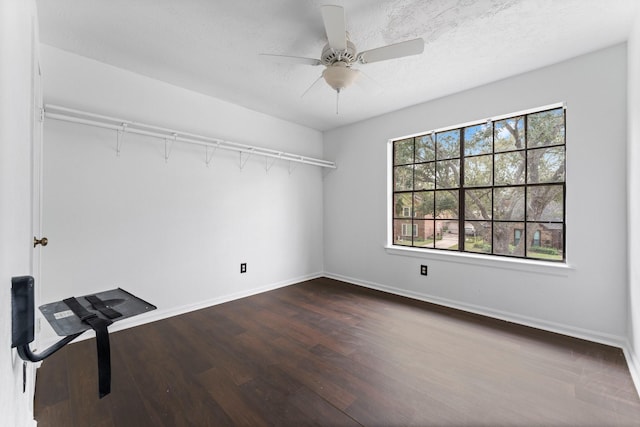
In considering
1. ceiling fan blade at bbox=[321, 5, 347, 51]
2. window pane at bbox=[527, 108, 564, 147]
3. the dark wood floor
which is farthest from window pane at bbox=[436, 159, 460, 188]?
ceiling fan blade at bbox=[321, 5, 347, 51]

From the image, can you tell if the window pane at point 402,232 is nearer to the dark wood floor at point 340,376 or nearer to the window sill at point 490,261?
the window sill at point 490,261

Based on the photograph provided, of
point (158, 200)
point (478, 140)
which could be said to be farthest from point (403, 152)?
point (158, 200)

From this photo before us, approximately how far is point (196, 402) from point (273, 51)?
2.67 m

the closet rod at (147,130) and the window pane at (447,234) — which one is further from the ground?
the closet rod at (147,130)

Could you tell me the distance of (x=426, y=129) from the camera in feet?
11.7

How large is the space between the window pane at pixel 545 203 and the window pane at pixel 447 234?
768 mm

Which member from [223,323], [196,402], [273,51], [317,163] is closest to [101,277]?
[223,323]

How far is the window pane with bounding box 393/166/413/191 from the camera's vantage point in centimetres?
387

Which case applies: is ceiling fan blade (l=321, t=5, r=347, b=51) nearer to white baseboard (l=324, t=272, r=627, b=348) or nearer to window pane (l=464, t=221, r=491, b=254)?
window pane (l=464, t=221, r=491, b=254)

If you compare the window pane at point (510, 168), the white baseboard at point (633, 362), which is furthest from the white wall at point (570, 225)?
the window pane at point (510, 168)

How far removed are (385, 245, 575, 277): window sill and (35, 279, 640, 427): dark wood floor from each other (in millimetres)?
577

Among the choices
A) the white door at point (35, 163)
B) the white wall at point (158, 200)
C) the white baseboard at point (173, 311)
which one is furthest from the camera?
the white baseboard at point (173, 311)

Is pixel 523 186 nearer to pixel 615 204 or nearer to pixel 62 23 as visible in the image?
pixel 615 204

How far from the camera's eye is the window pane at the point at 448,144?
3.43m
